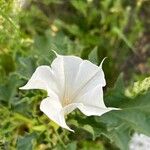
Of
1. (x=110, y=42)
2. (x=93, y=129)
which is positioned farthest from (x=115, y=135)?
(x=110, y=42)

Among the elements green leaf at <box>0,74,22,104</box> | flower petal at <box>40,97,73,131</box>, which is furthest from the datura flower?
green leaf at <box>0,74,22,104</box>

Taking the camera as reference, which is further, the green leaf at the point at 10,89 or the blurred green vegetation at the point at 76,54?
the green leaf at the point at 10,89

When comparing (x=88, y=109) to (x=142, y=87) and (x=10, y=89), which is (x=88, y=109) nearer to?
(x=142, y=87)

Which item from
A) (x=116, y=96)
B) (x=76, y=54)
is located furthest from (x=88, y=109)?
(x=76, y=54)

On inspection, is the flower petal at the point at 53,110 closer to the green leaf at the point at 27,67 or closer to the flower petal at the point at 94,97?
the flower petal at the point at 94,97

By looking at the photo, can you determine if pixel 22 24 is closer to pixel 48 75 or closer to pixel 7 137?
pixel 7 137

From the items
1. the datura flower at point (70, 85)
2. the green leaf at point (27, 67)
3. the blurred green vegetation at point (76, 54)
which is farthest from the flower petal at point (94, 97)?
the green leaf at point (27, 67)

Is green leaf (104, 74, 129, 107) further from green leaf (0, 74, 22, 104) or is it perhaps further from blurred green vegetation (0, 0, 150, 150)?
green leaf (0, 74, 22, 104)
